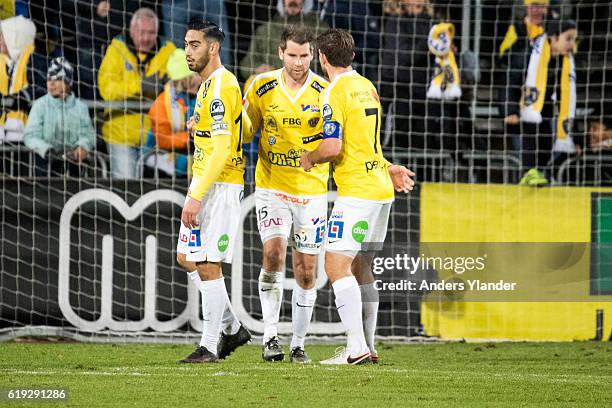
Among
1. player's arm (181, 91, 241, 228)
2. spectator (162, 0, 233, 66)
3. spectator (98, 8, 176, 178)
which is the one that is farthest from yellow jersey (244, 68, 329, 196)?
spectator (162, 0, 233, 66)

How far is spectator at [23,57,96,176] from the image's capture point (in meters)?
11.2

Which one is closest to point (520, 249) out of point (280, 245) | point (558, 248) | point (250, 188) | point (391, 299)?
point (558, 248)

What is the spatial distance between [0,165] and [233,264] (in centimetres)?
276

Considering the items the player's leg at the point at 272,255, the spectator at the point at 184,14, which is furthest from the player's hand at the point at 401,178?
the spectator at the point at 184,14

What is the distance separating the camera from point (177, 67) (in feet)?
40.0

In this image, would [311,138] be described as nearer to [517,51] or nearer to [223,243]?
[223,243]

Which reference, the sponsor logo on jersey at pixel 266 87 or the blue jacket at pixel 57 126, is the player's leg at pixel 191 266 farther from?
the blue jacket at pixel 57 126

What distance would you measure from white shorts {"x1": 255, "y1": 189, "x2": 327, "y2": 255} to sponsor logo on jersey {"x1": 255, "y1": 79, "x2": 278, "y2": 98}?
72 centimetres

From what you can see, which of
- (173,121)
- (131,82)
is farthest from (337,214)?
(131,82)

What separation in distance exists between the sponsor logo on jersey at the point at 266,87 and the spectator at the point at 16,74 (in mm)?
4010

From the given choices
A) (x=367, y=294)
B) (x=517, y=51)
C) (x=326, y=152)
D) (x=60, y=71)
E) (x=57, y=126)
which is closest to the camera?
(x=326, y=152)

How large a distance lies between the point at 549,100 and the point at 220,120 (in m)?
5.90

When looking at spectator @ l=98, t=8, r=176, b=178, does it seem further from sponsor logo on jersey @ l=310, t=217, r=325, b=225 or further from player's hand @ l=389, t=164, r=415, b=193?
player's hand @ l=389, t=164, r=415, b=193

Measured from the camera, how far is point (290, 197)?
27.7 ft
